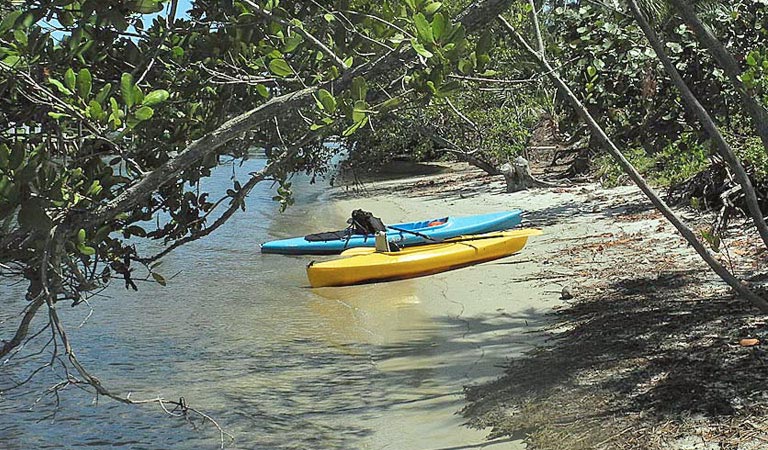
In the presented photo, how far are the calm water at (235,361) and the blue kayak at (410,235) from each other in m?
0.28

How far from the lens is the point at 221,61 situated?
15.3 feet

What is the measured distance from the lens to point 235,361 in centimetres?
1032

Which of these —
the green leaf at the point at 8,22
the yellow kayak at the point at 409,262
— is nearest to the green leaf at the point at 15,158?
the green leaf at the point at 8,22

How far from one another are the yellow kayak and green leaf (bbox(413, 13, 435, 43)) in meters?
10.0

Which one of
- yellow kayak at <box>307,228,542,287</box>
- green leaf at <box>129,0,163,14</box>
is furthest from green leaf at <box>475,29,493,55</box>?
yellow kayak at <box>307,228,542,287</box>

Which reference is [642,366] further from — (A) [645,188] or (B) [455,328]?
(B) [455,328]

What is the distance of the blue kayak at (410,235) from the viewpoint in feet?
48.9

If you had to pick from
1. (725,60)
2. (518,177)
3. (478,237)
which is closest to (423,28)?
(725,60)

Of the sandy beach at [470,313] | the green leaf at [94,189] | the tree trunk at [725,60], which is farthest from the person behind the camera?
the sandy beach at [470,313]

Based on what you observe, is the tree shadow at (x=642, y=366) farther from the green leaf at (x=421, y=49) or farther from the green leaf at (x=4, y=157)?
the green leaf at (x=4, y=157)

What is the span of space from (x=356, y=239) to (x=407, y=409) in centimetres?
779

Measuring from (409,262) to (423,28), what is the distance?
33.5 ft

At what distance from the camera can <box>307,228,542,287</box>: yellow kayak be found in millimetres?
13414

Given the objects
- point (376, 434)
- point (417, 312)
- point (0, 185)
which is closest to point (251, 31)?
point (0, 185)
